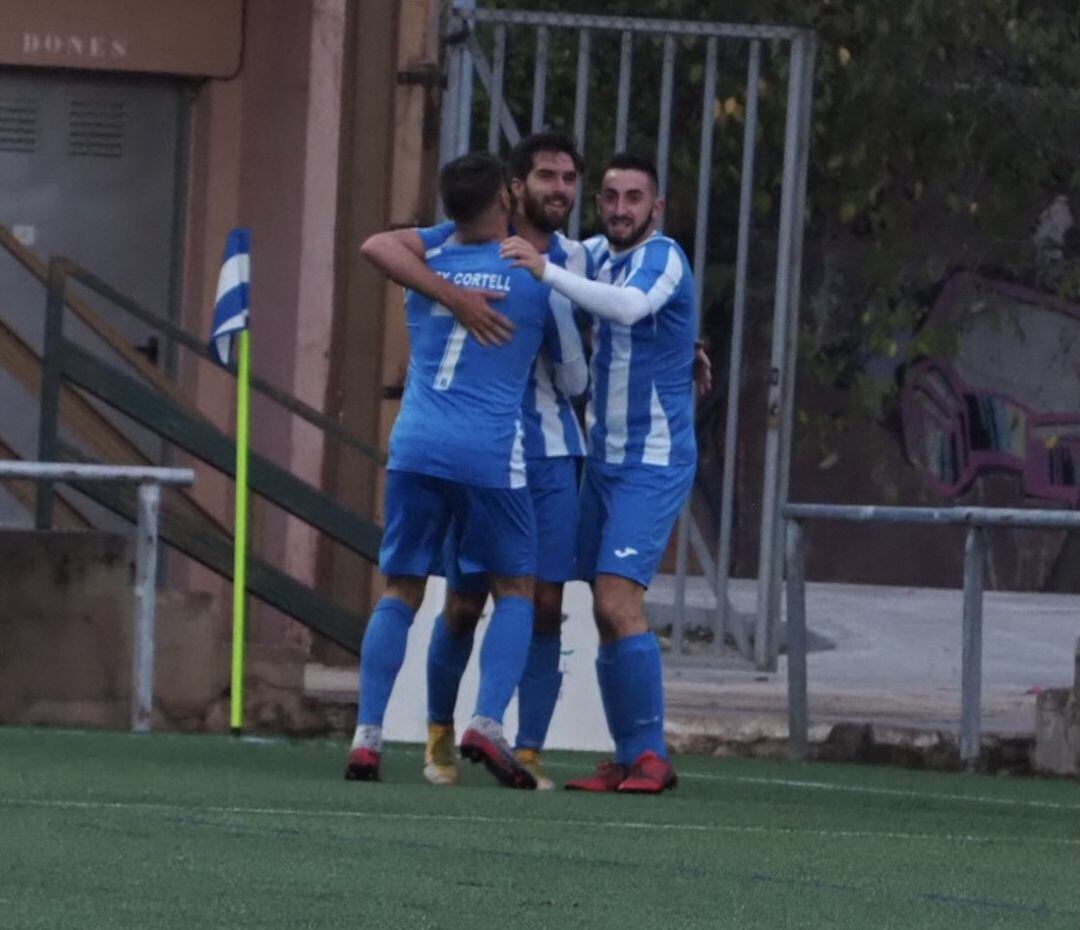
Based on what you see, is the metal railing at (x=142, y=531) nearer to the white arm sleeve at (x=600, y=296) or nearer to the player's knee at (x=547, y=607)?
the player's knee at (x=547, y=607)

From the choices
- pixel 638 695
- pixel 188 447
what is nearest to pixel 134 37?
pixel 188 447

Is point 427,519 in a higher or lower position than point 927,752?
higher

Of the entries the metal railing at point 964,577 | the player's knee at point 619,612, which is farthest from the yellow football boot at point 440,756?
the metal railing at point 964,577

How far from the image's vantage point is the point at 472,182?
802 cm

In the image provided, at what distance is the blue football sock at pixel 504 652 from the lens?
7957mm

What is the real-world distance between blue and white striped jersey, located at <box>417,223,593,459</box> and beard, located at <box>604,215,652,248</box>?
0.28ft


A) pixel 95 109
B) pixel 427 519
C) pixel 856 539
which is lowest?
pixel 856 539

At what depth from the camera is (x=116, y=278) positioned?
13578 mm

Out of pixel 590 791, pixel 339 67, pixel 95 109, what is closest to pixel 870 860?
pixel 590 791

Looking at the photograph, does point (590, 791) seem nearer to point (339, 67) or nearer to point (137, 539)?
point (137, 539)

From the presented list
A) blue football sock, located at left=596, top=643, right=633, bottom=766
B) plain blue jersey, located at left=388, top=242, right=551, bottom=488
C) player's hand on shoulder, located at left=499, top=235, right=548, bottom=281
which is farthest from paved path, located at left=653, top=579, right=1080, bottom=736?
player's hand on shoulder, located at left=499, top=235, right=548, bottom=281

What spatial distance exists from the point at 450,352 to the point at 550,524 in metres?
0.59

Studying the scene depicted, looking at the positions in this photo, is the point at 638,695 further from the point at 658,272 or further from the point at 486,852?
the point at 486,852

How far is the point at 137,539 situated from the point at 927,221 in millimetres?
9359
